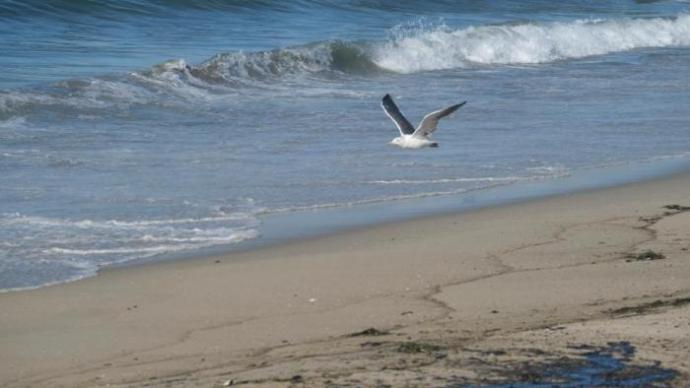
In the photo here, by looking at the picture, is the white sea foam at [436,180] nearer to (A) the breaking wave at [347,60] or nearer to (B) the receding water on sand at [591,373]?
(A) the breaking wave at [347,60]

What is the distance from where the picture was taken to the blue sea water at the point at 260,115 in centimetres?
973

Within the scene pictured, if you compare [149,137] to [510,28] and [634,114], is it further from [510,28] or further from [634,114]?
[510,28]

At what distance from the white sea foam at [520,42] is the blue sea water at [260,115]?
6 cm

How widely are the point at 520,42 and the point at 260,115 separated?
1033 cm

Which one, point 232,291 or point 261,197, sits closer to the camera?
point 232,291

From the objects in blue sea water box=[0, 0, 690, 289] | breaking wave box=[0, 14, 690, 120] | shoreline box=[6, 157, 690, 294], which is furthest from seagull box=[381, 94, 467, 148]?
breaking wave box=[0, 14, 690, 120]

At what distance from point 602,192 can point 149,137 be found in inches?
172

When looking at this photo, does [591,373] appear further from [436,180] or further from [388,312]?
[436,180]

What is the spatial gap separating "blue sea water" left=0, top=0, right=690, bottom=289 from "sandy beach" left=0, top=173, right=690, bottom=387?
70 centimetres

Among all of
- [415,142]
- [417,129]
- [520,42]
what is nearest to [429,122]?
[417,129]

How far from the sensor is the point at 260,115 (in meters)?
15.1

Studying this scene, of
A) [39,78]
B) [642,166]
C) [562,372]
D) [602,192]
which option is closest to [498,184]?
[602,192]

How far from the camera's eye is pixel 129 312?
280 inches

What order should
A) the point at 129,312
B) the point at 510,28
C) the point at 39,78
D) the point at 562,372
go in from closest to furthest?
1. the point at 562,372
2. the point at 129,312
3. the point at 39,78
4. the point at 510,28
